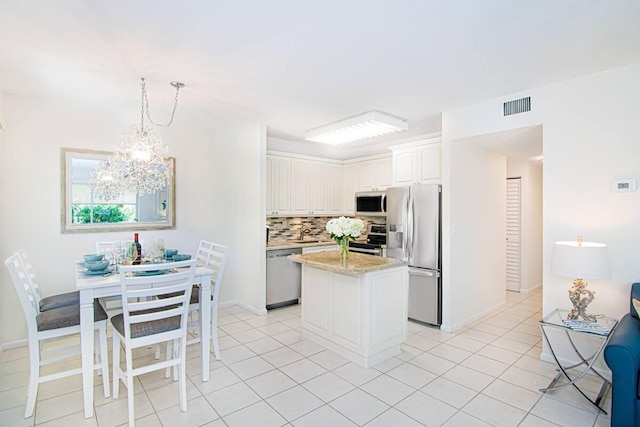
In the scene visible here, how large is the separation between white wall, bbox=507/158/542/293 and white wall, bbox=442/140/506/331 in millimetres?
1132

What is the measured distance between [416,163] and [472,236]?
1.22 meters

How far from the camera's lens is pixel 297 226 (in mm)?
5926

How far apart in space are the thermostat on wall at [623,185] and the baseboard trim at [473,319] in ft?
7.10

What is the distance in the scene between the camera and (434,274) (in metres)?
4.12

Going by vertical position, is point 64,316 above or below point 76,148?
below

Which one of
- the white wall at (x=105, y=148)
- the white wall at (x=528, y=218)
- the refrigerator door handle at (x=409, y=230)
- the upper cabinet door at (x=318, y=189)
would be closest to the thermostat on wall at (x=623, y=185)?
the refrigerator door handle at (x=409, y=230)

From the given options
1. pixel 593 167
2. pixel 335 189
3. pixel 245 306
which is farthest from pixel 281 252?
pixel 593 167

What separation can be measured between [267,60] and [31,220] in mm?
3136

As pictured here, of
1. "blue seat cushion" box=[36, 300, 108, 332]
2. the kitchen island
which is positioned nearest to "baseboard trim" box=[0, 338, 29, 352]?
"blue seat cushion" box=[36, 300, 108, 332]

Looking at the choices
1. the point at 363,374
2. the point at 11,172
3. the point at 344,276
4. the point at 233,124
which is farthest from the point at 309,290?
the point at 11,172

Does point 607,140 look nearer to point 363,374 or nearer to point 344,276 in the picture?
point 344,276

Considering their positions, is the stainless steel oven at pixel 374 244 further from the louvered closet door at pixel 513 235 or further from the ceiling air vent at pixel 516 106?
the ceiling air vent at pixel 516 106

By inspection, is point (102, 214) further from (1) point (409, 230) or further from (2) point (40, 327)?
(1) point (409, 230)

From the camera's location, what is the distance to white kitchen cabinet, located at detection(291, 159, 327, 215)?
556cm
